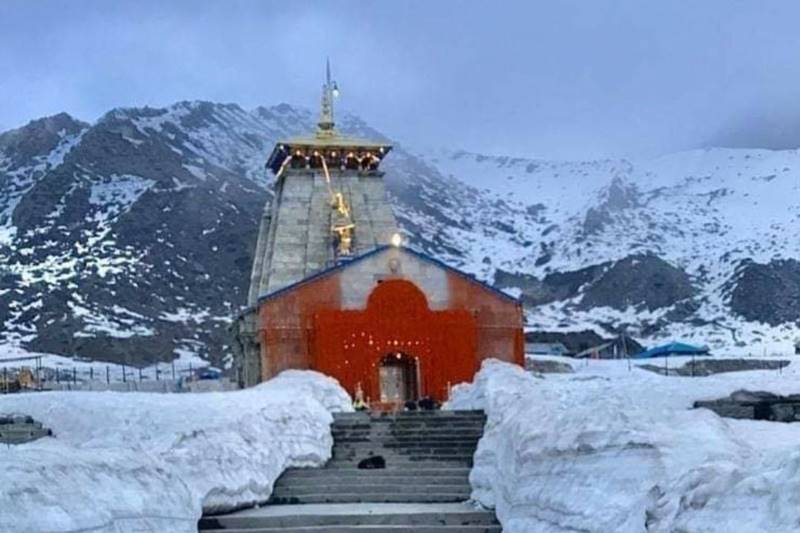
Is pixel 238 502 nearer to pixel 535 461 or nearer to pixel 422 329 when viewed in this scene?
pixel 535 461

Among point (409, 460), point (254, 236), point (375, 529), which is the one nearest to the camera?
point (375, 529)

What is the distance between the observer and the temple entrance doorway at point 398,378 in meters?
30.2

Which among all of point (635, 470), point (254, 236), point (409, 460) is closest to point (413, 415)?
point (409, 460)

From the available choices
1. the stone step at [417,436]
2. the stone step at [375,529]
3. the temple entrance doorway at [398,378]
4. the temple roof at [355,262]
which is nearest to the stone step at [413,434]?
the stone step at [417,436]

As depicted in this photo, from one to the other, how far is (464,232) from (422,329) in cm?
10019

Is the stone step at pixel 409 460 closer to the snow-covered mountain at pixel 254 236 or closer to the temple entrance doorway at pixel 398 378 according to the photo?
the temple entrance doorway at pixel 398 378

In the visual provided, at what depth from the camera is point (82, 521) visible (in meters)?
8.88

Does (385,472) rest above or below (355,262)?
below

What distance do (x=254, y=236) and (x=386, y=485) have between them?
90.5 meters

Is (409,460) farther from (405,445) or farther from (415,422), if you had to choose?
(415,422)

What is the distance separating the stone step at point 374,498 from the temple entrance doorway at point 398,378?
46.4ft

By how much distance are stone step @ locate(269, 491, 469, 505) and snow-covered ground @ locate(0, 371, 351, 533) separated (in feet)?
1.23

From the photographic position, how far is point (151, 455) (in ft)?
41.0

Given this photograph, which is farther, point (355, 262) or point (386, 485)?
point (355, 262)
